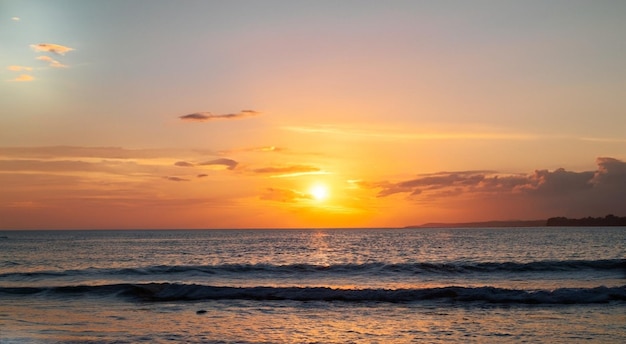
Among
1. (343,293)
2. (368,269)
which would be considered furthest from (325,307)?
(368,269)

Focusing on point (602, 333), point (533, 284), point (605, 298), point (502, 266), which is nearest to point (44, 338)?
point (602, 333)

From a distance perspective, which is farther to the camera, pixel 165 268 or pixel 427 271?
pixel 165 268

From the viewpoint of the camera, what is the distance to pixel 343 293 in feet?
91.2

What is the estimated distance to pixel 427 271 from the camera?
3944 centimetres

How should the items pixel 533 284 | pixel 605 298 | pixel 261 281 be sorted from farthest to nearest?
pixel 261 281 → pixel 533 284 → pixel 605 298

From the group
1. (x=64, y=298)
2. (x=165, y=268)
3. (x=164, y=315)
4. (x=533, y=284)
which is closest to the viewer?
(x=164, y=315)

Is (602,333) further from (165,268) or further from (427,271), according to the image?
(165,268)

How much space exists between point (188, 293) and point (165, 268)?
1534 centimetres

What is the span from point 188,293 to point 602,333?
1965cm

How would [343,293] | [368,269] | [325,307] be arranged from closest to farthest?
[325,307] < [343,293] < [368,269]

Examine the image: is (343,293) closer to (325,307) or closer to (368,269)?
(325,307)

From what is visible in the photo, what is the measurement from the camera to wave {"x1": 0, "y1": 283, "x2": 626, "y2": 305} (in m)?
25.5

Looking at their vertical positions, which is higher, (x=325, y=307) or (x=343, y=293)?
(x=343, y=293)

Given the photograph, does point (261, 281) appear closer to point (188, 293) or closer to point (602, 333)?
point (188, 293)
